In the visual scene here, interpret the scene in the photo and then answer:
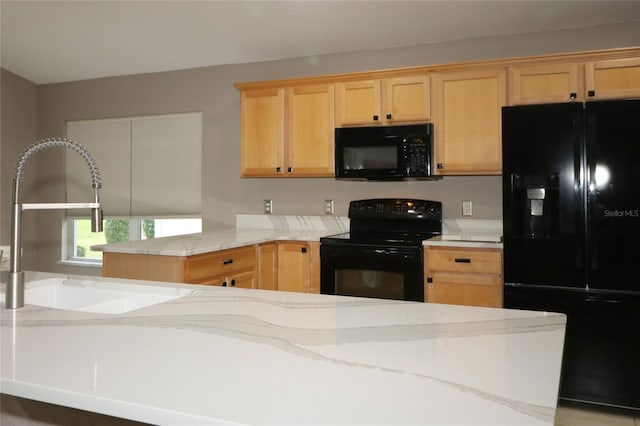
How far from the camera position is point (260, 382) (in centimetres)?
73

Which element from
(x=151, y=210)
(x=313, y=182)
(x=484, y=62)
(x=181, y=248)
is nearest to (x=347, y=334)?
(x=181, y=248)

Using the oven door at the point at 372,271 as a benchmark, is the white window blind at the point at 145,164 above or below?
above

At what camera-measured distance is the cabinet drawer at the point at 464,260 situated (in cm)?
305

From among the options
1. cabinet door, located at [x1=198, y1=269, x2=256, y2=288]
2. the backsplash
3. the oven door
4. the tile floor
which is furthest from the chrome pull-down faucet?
the backsplash

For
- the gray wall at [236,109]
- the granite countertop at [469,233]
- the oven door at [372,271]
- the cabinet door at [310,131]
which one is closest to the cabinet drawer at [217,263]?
the oven door at [372,271]

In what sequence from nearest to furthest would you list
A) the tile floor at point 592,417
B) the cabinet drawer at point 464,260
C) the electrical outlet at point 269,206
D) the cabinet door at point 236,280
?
the tile floor at point 592,417, the cabinet door at point 236,280, the cabinet drawer at point 464,260, the electrical outlet at point 269,206

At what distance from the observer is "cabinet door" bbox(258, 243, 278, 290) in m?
3.51

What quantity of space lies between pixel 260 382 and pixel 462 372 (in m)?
0.32

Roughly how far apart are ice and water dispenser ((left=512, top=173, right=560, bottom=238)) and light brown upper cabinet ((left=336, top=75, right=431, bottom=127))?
3.07 feet

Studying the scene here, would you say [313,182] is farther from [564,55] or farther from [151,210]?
[564,55]

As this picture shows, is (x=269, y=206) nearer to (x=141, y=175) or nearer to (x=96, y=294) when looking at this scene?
(x=141, y=175)

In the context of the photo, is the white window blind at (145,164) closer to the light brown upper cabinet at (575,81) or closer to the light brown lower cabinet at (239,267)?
the light brown lower cabinet at (239,267)

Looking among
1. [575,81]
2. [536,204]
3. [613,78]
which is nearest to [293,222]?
[536,204]

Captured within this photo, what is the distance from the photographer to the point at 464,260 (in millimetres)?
3131
